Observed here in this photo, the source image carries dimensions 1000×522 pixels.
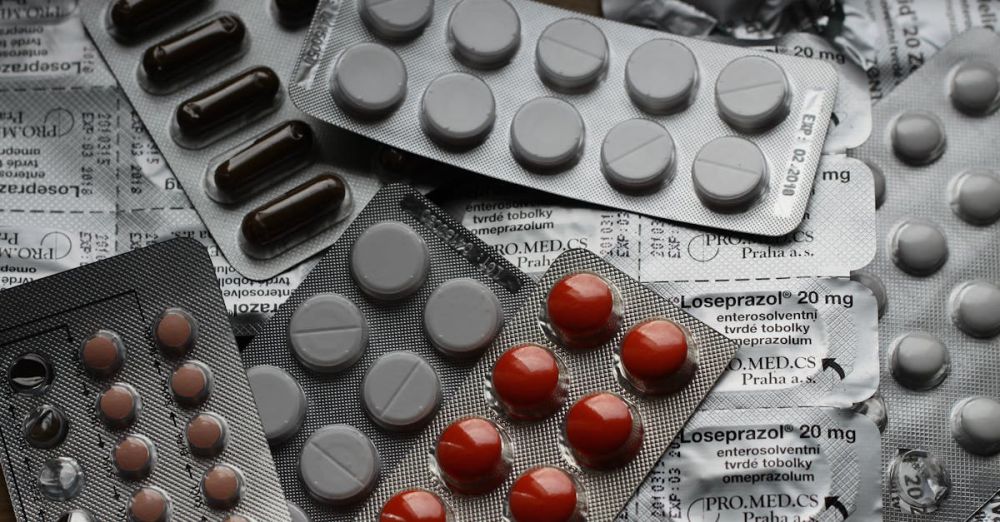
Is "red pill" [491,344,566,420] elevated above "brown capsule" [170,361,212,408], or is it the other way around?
"red pill" [491,344,566,420]

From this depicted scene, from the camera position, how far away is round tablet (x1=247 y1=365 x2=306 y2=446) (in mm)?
861

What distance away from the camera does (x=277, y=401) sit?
0.87 meters

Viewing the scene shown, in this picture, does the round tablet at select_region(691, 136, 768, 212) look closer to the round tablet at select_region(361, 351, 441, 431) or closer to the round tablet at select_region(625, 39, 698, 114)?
the round tablet at select_region(625, 39, 698, 114)

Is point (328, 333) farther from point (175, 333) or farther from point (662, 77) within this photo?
point (662, 77)

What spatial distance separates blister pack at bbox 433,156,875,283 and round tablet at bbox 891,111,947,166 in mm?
44

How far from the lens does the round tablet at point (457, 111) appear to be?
89cm

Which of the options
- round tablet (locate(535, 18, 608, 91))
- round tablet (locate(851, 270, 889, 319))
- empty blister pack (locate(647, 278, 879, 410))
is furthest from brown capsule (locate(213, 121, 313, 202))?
round tablet (locate(851, 270, 889, 319))

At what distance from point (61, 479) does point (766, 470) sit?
1.74 ft

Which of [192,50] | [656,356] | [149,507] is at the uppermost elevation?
[192,50]

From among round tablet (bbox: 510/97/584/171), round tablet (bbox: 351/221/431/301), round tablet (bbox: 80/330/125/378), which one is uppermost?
round tablet (bbox: 510/97/584/171)

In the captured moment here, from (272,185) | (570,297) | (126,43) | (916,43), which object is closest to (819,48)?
(916,43)

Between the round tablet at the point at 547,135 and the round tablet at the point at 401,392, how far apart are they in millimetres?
184

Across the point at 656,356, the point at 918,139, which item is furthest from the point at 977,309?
the point at 656,356

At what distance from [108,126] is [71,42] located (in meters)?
0.09
